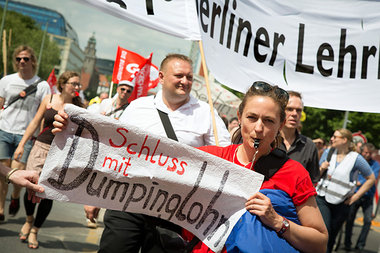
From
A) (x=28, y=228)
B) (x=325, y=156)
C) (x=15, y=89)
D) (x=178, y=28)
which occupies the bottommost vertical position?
(x=28, y=228)

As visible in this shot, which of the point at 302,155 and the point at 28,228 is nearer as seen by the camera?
the point at 302,155

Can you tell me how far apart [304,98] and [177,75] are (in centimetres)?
124

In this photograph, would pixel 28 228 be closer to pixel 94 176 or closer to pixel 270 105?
pixel 94 176

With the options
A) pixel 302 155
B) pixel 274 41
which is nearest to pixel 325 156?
pixel 302 155

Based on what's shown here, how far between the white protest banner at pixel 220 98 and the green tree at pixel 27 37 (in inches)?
1801

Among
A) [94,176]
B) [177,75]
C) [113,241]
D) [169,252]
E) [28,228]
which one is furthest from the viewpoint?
[28,228]

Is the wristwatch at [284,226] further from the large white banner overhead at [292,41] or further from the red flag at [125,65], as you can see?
the red flag at [125,65]

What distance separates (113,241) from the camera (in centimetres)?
355

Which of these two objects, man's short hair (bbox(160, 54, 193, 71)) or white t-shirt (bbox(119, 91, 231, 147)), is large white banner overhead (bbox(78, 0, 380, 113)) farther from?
white t-shirt (bbox(119, 91, 231, 147))

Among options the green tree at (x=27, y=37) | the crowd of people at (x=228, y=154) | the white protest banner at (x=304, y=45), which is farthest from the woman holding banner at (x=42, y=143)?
the green tree at (x=27, y=37)

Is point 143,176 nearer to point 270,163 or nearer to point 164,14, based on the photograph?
point 270,163

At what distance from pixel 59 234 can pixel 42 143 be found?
4.58 ft

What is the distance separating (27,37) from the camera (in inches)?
2810

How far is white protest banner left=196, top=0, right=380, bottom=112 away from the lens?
4289mm
